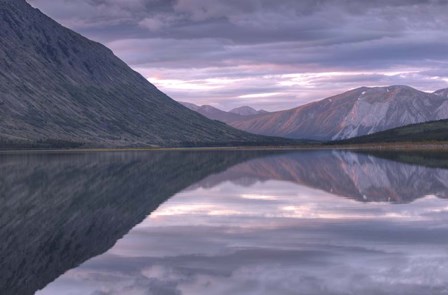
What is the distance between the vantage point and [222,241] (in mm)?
26344

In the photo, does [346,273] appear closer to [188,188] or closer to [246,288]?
[246,288]

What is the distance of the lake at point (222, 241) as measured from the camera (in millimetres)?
18750

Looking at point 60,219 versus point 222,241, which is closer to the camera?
point 222,241

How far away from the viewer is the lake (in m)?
18.8

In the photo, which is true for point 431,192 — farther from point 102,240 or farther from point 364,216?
point 102,240

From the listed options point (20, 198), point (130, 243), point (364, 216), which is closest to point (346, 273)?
point (130, 243)

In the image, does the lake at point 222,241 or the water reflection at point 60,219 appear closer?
the lake at point 222,241

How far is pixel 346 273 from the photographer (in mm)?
19578

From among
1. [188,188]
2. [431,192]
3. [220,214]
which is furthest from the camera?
[188,188]

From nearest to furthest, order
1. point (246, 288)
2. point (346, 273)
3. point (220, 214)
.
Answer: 1. point (246, 288)
2. point (346, 273)
3. point (220, 214)

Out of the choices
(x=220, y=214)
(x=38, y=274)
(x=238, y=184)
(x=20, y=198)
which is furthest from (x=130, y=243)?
(x=238, y=184)

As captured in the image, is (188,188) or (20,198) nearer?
(20,198)

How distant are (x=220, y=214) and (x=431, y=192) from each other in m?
18.4

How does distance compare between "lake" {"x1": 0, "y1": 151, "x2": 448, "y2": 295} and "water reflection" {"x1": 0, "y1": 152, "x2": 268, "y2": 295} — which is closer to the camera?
"lake" {"x1": 0, "y1": 151, "x2": 448, "y2": 295}
